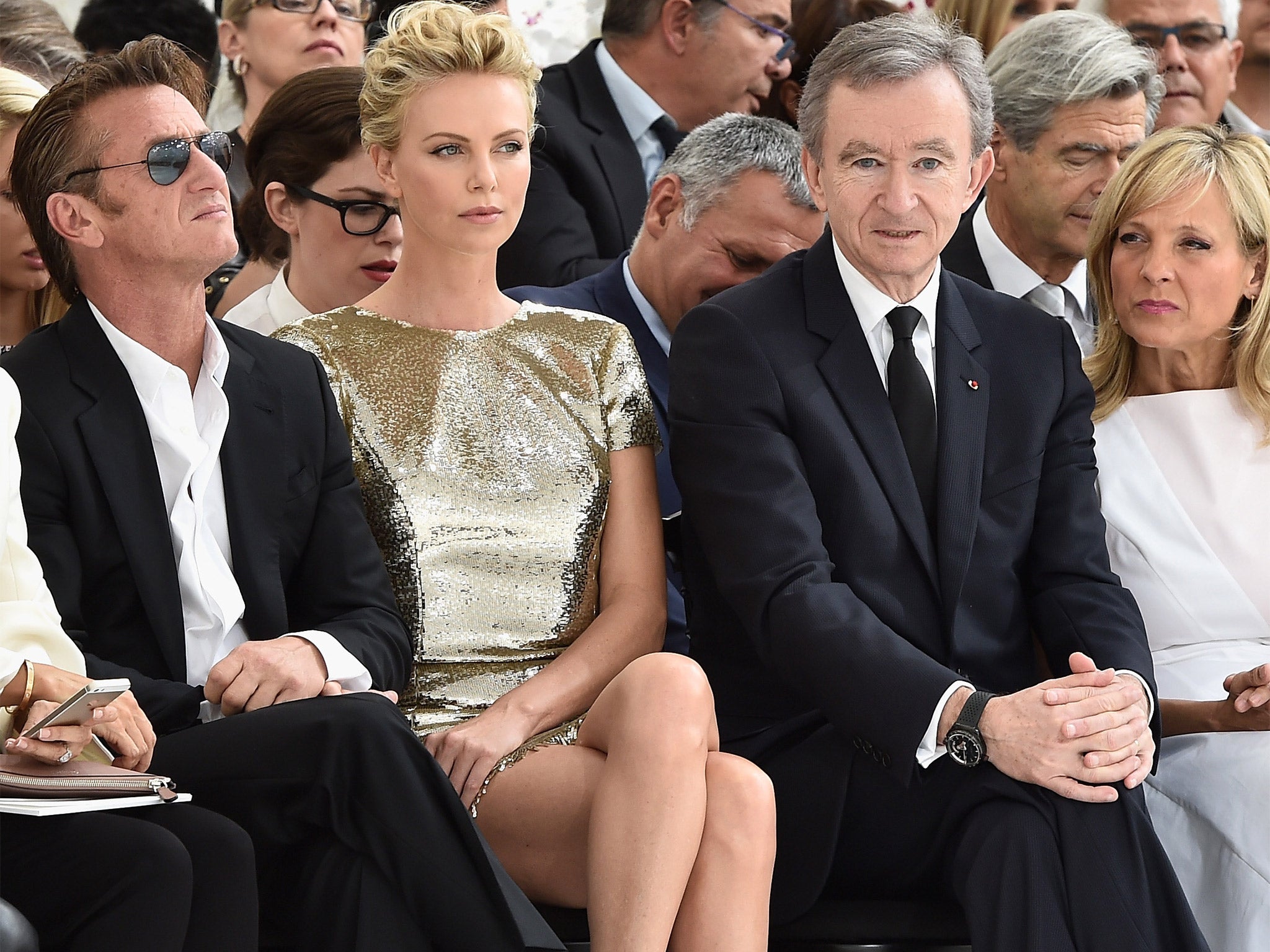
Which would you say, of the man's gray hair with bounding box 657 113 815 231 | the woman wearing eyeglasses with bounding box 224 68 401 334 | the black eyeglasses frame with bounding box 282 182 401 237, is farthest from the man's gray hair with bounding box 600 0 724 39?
the black eyeglasses frame with bounding box 282 182 401 237

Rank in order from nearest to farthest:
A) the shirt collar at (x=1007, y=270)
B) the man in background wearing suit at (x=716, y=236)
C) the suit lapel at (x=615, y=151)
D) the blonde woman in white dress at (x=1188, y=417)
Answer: the blonde woman in white dress at (x=1188, y=417)
the man in background wearing suit at (x=716, y=236)
the shirt collar at (x=1007, y=270)
the suit lapel at (x=615, y=151)

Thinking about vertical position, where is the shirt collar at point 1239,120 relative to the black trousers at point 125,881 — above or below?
above

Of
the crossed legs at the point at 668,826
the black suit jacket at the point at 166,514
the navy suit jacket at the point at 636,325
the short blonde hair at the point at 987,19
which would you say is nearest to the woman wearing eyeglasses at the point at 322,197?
the navy suit jacket at the point at 636,325

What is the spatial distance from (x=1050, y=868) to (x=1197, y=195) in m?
1.36

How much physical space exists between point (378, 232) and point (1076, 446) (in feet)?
4.50

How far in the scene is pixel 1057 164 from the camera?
3707 mm

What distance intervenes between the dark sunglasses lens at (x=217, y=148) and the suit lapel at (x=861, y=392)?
3.05 feet

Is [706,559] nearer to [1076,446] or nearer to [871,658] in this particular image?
[871,658]

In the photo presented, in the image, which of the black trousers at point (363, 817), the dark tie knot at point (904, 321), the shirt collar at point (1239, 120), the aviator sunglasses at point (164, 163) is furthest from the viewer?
the shirt collar at point (1239, 120)

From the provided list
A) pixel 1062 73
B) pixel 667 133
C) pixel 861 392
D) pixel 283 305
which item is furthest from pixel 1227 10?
pixel 283 305

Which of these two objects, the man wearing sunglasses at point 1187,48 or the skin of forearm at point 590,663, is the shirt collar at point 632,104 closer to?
the man wearing sunglasses at point 1187,48

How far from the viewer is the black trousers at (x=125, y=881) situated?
193 centimetres

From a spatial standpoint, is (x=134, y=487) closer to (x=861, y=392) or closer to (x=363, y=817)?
(x=363, y=817)

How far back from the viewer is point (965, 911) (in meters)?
2.41
